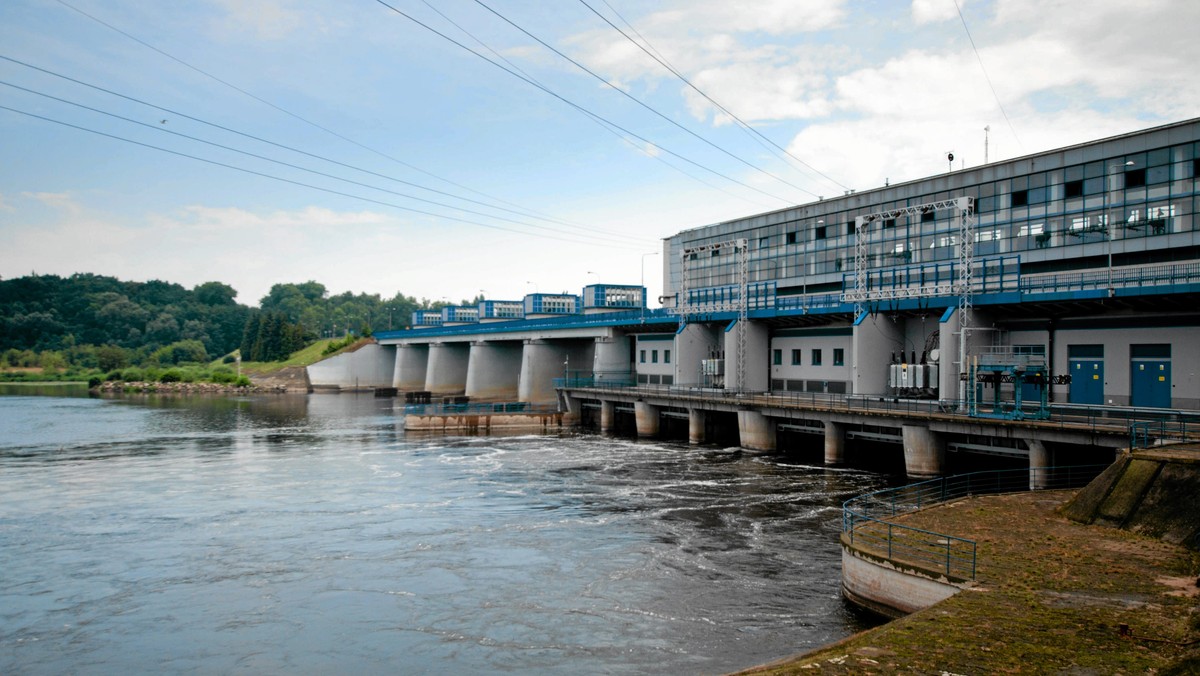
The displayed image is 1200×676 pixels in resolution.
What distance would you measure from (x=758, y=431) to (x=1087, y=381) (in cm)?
2051

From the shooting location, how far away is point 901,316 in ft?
183

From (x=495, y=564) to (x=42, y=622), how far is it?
43.7ft

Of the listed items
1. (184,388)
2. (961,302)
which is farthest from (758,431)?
(184,388)

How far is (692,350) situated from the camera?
73.0 m

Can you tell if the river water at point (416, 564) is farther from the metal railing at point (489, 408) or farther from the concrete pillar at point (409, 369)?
the concrete pillar at point (409, 369)

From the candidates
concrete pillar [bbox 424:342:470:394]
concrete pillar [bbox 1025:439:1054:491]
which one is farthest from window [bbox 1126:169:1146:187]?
concrete pillar [bbox 424:342:470:394]

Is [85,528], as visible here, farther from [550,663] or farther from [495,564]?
[550,663]

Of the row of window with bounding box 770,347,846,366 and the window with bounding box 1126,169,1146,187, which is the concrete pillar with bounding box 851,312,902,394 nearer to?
the row of window with bounding box 770,347,846,366

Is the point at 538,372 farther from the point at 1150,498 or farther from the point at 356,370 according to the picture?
the point at 1150,498

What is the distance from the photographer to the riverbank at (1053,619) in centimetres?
1348

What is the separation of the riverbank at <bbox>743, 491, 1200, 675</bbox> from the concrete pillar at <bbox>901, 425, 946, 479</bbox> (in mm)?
21321

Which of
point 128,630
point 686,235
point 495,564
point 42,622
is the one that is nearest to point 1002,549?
point 495,564

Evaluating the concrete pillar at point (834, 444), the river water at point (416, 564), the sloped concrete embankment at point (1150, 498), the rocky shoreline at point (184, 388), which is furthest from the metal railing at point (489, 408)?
the rocky shoreline at point (184, 388)

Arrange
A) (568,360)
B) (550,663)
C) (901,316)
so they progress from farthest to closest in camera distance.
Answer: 1. (568,360)
2. (901,316)
3. (550,663)
